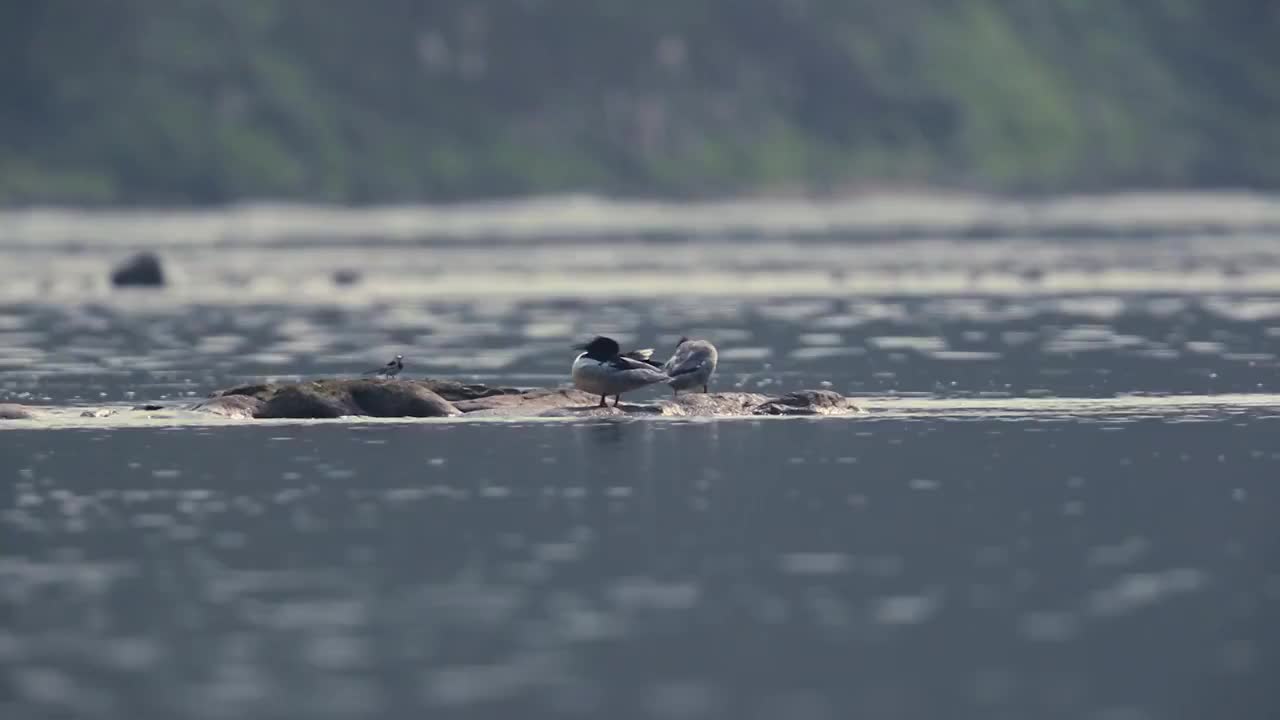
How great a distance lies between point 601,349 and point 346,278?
44407 millimetres

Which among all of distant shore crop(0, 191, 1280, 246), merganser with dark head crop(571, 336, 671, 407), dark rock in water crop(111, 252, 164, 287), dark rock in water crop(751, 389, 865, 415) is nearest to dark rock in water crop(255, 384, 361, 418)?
merganser with dark head crop(571, 336, 671, 407)

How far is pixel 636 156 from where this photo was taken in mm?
197000

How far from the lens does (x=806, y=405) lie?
125 feet

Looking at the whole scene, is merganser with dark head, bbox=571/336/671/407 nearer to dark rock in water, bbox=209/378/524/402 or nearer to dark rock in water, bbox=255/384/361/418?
dark rock in water, bbox=209/378/524/402

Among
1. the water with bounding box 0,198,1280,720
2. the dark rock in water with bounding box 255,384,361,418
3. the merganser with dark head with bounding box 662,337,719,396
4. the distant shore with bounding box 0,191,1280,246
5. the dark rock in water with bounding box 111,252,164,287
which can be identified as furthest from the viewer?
the distant shore with bounding box 0,191,1280,246

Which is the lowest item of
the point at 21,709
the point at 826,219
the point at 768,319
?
the point at 21,709

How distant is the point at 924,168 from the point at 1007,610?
583 ft

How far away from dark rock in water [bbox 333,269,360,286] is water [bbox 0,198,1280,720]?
25.2 m

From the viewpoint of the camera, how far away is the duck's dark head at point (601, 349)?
35906 mm

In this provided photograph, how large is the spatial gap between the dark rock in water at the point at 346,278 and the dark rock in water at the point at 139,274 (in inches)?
177

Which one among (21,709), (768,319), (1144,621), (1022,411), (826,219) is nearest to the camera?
(21,709)

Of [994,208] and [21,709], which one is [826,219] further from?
[21,709]

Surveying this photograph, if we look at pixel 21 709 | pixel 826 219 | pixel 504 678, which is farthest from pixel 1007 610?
pixel 826 219

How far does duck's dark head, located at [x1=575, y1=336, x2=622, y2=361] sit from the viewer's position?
3591cm
